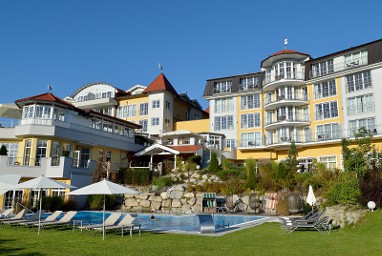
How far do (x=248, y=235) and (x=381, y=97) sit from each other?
2731 cm

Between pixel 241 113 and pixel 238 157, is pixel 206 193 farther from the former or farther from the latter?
pixel 241 113

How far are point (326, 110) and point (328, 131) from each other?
245 centimetres

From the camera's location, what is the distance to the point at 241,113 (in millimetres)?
42938

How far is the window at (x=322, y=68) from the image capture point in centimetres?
3781

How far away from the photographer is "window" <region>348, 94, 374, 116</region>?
34.2 meters

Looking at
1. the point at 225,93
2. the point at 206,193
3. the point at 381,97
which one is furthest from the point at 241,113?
the point at 206,193

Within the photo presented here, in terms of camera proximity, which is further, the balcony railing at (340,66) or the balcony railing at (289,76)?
the balcony railing at (289,76)

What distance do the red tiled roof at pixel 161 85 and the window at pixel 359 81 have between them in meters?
22.1

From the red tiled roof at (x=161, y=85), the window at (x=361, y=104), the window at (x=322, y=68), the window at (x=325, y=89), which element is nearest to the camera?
the window at (x=361, y=104)

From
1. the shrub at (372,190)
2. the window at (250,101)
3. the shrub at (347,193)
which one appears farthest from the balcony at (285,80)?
the shrub at (372,190)

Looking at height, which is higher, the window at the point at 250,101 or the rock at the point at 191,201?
the window at the point at 250,101

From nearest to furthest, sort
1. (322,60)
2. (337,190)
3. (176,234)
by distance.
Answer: (176,234) → (337,190) → (322,60)

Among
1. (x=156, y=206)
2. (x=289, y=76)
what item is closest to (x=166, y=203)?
(x=156, y=206)

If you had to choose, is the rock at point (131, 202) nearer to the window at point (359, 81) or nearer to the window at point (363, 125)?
the window at point (363, 125)
